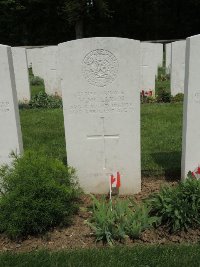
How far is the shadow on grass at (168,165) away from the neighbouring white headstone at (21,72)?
19.7 ft

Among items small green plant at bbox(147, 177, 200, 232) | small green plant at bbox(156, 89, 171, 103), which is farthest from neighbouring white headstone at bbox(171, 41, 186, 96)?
small green plant at bbox(147, 177, 200, 232)

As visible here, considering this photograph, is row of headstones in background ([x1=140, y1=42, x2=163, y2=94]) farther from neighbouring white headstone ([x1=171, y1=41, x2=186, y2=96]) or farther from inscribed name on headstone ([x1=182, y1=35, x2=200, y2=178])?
inscribed name on headstone ([x1=182, y1=35, x2=200, y2=178])

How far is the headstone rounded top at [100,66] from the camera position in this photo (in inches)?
172

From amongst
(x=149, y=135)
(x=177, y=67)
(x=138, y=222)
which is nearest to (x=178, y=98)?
(x=177, y=67)

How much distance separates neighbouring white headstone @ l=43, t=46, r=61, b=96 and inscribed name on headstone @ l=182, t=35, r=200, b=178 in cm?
736

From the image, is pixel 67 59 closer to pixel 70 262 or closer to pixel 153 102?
pixel 70 262

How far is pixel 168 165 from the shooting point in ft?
18.5

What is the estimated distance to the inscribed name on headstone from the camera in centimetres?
430

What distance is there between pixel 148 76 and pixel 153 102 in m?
1.01

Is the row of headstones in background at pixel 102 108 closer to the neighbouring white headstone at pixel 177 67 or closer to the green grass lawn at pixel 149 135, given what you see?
the green grass lawn at pixel 149 135

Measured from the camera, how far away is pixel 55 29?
119 feet

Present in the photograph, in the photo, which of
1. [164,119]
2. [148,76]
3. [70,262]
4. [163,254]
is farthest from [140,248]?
[148,76]

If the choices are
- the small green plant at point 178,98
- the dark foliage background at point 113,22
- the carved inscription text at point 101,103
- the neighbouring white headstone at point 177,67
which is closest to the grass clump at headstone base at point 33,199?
the carved inscription text at point 101,103

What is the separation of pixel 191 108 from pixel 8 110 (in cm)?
220
